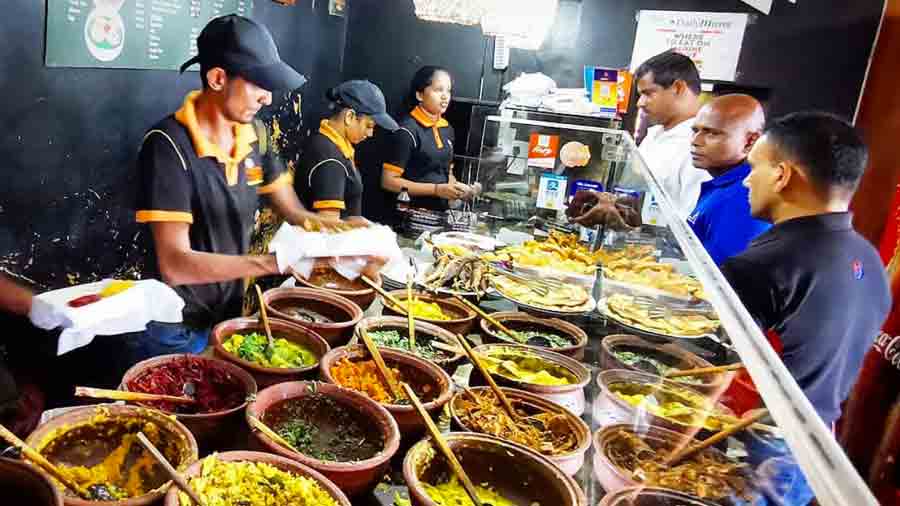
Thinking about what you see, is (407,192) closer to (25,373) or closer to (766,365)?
(25,373)

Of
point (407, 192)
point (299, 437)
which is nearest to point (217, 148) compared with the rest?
point (299, 437)

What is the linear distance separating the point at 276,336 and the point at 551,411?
907 millimetres

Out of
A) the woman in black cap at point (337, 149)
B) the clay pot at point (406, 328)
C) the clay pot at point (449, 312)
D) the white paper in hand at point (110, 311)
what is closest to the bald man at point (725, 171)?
the clay pot at point (449, 312)

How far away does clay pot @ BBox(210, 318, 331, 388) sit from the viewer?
66.9 inches

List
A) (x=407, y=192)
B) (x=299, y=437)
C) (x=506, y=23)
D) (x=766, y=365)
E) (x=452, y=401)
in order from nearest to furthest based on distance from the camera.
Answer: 1. (x=766, y=365)
2. (x=299, y=437)
3. (x=452, y=401)
4. (x=506, y=23)
5. (x=407, y=192)

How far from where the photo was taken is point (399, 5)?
563 cm

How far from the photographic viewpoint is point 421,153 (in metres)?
5.02

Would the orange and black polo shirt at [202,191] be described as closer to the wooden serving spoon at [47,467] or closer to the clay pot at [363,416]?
the clay pot at [363,416]

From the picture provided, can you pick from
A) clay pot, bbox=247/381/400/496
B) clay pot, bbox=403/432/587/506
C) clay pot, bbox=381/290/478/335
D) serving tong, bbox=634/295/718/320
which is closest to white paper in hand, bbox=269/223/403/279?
clay pot, bbox=381/290/478/335

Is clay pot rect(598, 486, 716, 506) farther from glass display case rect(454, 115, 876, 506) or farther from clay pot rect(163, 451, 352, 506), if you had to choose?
clay pot rect(163, 451, 352, 506)

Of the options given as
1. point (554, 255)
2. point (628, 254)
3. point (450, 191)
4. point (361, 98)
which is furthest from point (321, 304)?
point (450, 191)

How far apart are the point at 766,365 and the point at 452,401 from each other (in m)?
0.84

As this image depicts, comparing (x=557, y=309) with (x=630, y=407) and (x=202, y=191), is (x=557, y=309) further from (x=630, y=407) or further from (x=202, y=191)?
(x=202, y=191)

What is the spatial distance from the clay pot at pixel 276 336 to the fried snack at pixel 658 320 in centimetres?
105
